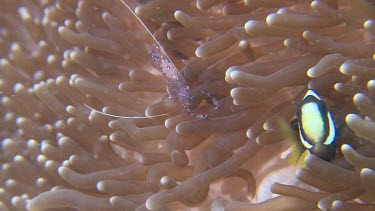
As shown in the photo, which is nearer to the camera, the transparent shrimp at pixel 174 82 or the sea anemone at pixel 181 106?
the sea anemone at pixel 181 106

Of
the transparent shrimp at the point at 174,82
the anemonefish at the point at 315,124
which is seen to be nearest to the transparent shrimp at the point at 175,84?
the transparent shrimp at the point at 174,82

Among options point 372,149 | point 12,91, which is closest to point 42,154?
point 12,91

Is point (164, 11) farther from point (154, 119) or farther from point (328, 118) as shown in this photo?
point (328, 118)

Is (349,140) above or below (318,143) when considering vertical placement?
below

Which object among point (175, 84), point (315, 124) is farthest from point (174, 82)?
point (315, 124)

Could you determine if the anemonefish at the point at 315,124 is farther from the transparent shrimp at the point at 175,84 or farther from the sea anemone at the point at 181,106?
the transparent shrimp at the point at 175,84

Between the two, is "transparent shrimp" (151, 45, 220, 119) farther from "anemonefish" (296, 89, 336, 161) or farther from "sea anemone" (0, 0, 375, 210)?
"anemonefish" (296, 89, 336, 161)

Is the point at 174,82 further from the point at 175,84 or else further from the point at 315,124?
the point at 315,124

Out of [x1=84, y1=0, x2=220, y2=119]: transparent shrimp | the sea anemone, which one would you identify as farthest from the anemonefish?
[x1=84, y1=0, x2=220, y2=119]: transparent shrimp

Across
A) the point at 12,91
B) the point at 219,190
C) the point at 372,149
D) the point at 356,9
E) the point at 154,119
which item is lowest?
the point at 372,149
